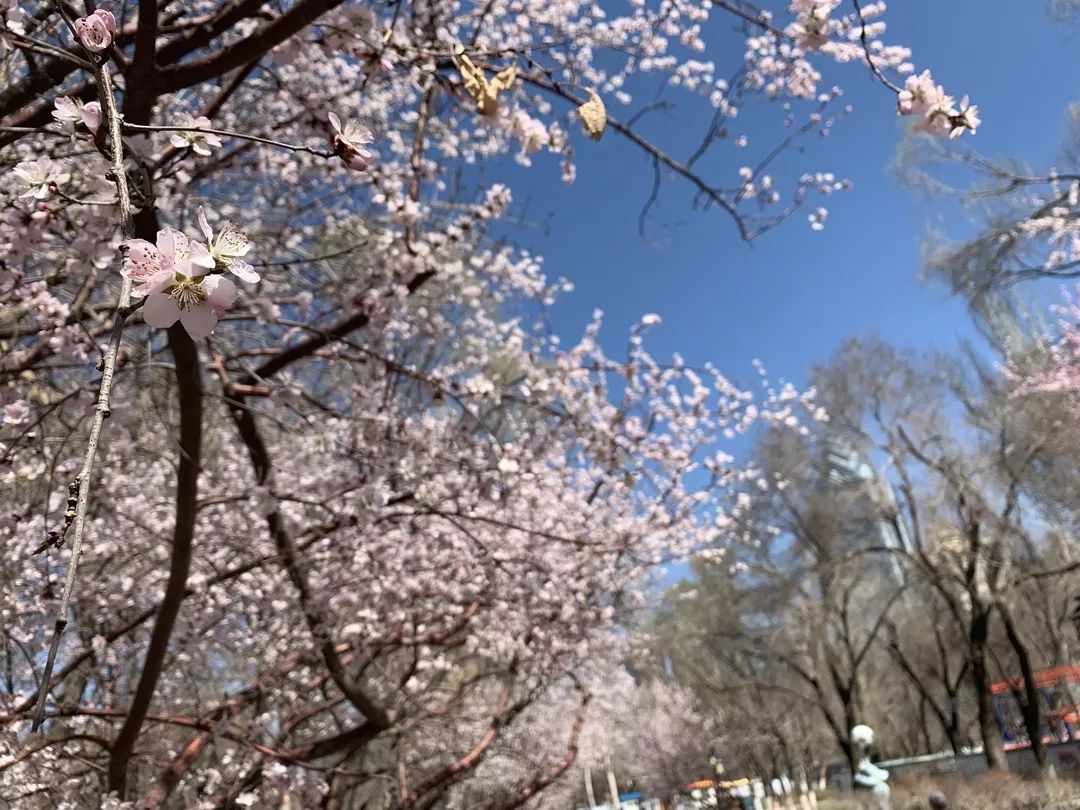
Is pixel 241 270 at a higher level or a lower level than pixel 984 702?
higher

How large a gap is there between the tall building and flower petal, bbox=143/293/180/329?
16.2 meters

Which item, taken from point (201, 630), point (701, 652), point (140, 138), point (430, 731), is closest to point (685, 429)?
point (430, 731)

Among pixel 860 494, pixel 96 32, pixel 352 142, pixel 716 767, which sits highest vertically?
pixel 860 494

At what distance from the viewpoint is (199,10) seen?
4039 millimetres

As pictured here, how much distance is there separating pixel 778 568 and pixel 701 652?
7996 mm

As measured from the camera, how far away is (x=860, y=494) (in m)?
16.0

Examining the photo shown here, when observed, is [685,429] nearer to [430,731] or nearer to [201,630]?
[430,731]

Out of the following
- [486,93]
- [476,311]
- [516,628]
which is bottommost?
[516,628]

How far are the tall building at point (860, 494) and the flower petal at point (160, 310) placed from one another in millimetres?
16159

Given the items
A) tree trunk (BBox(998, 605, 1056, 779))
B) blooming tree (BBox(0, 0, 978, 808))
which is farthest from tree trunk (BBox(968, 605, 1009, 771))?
blooming tree (BBox(0, 0, 978, 808))

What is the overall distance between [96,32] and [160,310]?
523mm

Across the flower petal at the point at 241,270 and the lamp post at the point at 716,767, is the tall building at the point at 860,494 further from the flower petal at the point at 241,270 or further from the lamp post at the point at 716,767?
the flower petal at the point at 241,270

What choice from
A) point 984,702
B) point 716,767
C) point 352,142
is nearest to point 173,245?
point 352,142

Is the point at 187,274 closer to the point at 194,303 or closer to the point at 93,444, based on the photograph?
the point at 194,303
